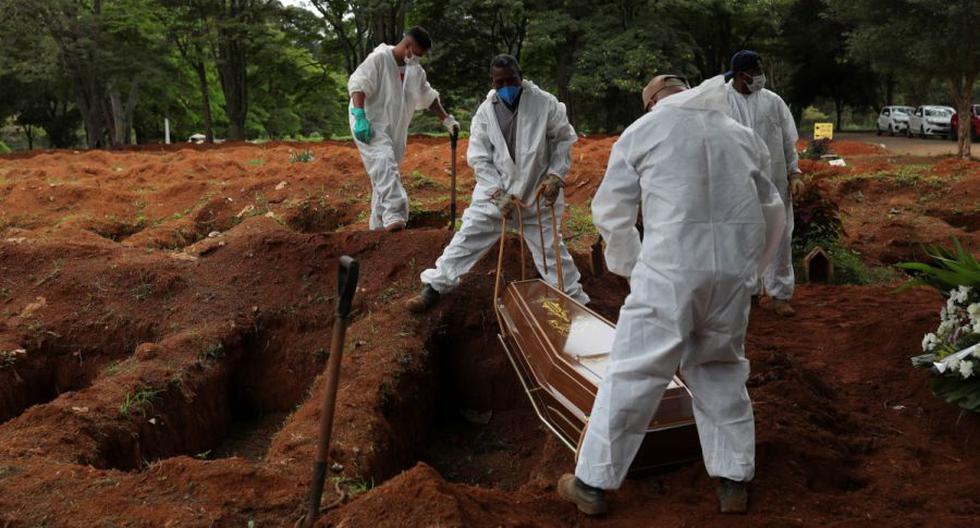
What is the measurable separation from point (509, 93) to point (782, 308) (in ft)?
9.52

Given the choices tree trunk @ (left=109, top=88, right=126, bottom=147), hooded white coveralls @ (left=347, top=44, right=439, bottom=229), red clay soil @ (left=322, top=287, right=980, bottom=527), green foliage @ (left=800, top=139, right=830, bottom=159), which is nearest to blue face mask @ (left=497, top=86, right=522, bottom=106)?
hooded white coveralls @ (left=347, top=44, right=439, bottom=229)

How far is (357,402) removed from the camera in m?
4.59

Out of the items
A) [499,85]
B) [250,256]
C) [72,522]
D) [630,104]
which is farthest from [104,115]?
[72,522]

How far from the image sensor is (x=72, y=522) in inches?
122

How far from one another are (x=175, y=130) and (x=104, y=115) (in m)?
10.8

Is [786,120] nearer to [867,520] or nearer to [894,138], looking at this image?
[867,520]

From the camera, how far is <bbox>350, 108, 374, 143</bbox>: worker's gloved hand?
6711 mm

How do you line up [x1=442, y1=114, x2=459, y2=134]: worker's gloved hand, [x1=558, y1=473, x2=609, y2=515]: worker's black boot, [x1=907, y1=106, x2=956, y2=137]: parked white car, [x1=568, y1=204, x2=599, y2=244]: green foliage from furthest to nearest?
[x1=907, y1=106, x2=956, y2=137]: parked white car → [x1=568, y1=204, x2=599, y2=244]: green foliage → [x1=442, y1=114, x2=459, y2=134]: worker's gloved hand → [x1=558, y1=473, x2=609, y2=515]: worker's black boot

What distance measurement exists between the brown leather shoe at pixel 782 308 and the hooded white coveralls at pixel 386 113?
322 cm

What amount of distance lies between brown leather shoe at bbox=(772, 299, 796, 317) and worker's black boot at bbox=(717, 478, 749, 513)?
11.8 feet

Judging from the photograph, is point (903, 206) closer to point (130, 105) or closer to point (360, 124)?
point (360, 124)

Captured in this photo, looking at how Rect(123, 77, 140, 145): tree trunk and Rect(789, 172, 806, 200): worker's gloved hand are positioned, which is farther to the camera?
Rect(123, 77, 140, 145): tree trunk

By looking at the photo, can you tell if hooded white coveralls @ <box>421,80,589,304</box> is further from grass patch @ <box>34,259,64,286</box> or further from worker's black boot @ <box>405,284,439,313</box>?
grass patch @ <box>34,259,64,286</box>

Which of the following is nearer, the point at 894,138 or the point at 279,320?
the point at 279,320
